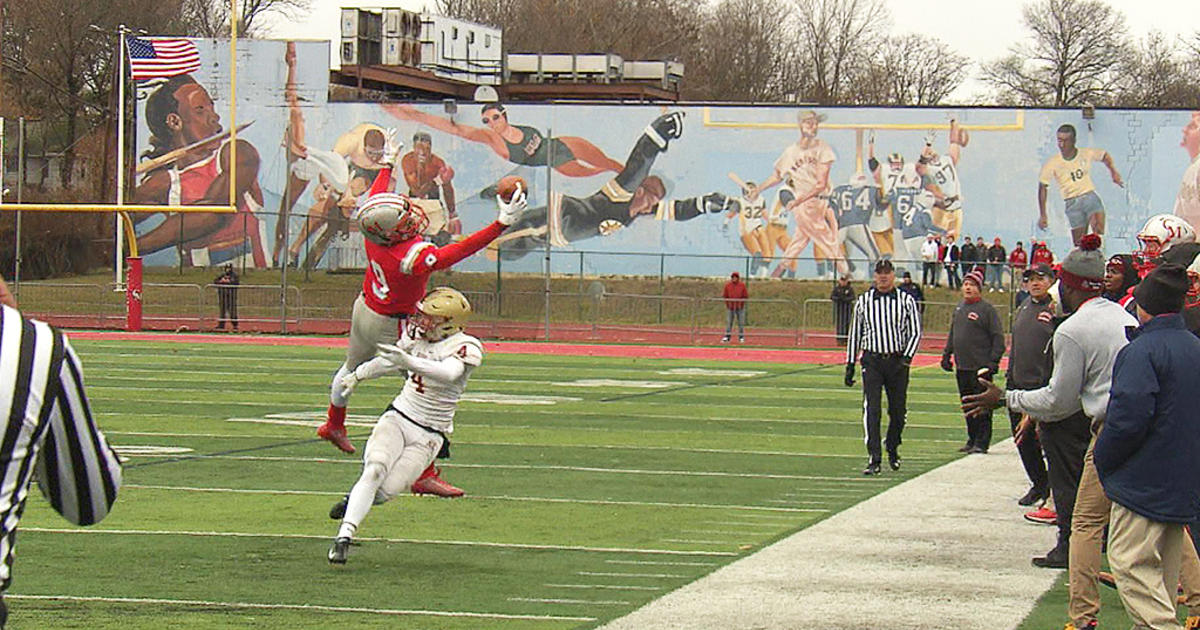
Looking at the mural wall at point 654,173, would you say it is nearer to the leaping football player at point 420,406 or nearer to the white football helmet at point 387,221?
the white football helmet at point 387,221

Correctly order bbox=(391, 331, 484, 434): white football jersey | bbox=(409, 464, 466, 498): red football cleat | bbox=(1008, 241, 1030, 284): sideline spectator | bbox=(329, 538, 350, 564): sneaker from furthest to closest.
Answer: bbox=(1008, 241, 1030, 284): sideline spectator < bbox=(409, 464, 466, 498): red football cleat < bbox=(391, 331, 484, 434): white football jersey < bbox=(329, 538, 350, 564): sneaker

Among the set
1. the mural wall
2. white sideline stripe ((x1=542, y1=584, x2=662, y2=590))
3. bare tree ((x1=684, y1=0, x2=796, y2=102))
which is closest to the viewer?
white sideline stripe ((x1=542, y1=584, x2=662, y2=590))

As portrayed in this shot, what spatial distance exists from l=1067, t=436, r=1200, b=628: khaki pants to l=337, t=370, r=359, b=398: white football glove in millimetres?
4000

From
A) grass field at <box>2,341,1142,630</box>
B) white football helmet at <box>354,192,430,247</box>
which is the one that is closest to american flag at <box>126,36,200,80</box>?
grass field at <box>2,341,1142,630</box>

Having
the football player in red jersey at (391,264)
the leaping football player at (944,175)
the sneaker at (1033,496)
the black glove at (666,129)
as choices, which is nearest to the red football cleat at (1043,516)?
the sneaker at (1033,496)

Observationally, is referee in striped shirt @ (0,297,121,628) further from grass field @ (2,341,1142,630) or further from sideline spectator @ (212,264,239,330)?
sideline spectator @ (212,264,239,330)

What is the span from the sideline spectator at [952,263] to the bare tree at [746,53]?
103 ft

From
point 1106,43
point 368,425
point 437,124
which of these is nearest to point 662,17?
point 1106,43

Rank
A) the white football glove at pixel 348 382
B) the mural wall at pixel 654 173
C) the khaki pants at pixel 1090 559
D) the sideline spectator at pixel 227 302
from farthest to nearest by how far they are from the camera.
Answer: the mural wall at pixel 654 173
the sideline spectator at pixel 227 302
the white football glove at pixel 348 382
the khaki pants at pixel 1090 559

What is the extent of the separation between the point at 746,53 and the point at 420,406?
6971 cm

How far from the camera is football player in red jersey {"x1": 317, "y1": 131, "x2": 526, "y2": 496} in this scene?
36.1 feet

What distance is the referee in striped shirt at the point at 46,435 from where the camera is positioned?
4.23 m

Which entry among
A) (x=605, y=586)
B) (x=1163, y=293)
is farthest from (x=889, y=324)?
(x=1163, y=293)

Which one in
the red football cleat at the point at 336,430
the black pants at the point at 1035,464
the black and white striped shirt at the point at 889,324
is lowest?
the black pants at the point at 1035,464
